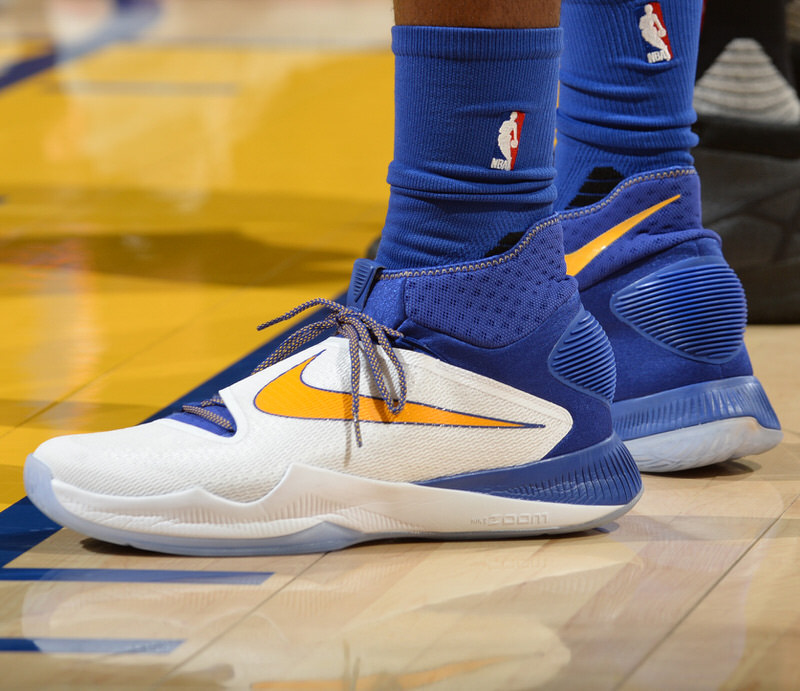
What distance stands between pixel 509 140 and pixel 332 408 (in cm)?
26

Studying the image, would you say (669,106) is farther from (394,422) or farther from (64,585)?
(64,585)

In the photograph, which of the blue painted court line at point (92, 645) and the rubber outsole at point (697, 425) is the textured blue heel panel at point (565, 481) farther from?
the blue painted court line at point (92, 645)

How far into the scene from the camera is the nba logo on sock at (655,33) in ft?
3.83

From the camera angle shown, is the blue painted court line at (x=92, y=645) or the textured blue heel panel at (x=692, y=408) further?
the textured blue heel panel at (x=692, y=408)

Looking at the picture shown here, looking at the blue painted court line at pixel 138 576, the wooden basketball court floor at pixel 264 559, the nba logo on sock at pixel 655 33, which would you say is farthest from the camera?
the nba logo on sock at pixel 655 33

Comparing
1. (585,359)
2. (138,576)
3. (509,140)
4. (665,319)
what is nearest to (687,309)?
(665,319)

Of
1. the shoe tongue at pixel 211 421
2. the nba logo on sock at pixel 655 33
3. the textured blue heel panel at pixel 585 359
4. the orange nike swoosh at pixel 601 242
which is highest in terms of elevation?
the nba logo on sock at pixel 655 33

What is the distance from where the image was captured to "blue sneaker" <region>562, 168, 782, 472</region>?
3.85 ft

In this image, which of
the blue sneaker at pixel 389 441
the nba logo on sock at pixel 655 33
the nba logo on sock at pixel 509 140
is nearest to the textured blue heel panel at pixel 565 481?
the blue sneaker at pixel 389 441

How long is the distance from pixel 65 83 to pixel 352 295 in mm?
3740

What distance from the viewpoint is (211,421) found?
3.26ft

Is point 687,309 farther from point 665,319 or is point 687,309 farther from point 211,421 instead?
point 211,421

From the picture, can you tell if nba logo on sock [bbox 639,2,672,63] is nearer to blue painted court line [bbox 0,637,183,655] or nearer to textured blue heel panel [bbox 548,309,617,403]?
textured blue heel panel [bbox 548,309,617,403]

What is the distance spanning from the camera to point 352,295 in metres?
→ 1.03
